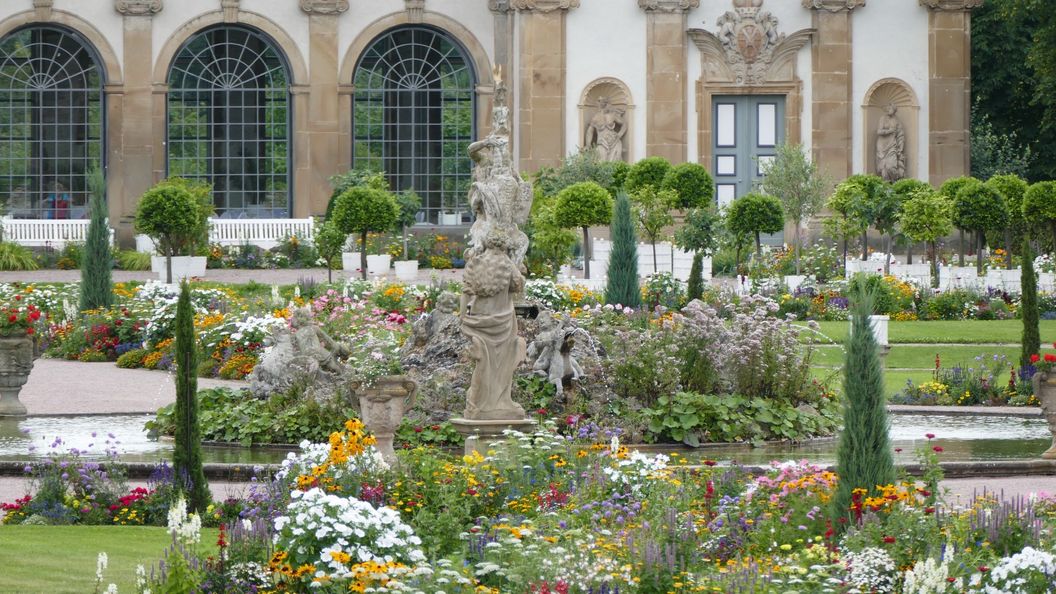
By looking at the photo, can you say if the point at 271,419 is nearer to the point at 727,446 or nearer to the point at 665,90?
the point at 727,446

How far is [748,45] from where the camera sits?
122 feet

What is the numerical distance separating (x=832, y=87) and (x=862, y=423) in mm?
27518

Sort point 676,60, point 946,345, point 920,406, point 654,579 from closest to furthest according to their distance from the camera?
point 654,579 < point 920,406 < point 946,345 < point 676,60

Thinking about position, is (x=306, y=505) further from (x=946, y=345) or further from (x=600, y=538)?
(x=946, y=345)

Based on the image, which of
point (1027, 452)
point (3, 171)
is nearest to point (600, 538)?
point (1027, 452)

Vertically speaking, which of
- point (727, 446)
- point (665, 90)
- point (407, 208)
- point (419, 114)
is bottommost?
point (727, 446)

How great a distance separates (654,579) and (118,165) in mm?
30196

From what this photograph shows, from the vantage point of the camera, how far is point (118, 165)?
3812cm

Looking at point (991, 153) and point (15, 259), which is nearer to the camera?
point (15, 259)

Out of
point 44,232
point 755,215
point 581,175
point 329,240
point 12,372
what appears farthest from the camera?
point 44,232

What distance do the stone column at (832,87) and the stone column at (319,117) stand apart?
840cm

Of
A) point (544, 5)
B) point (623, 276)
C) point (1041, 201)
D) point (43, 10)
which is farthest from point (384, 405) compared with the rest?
point (43, 10)

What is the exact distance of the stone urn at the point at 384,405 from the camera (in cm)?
1366

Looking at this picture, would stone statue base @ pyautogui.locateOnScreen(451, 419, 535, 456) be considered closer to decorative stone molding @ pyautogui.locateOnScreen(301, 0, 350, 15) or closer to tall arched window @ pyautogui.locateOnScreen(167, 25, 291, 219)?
decorative stone molding @ pyautogui.locateOnScreen(301, 0, 350, 15)
